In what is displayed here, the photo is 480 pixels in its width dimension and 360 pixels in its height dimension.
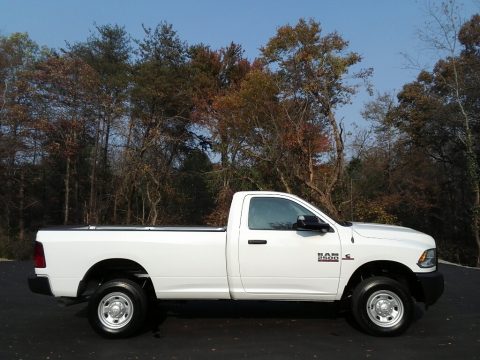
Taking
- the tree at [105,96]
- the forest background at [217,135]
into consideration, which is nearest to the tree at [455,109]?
the forest background at [217,135]

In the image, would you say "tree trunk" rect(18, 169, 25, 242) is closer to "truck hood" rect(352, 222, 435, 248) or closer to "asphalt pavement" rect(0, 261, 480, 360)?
"asphalt pavement" rect(0, 261, 480, 360)

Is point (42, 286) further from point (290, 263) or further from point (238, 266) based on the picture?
point (290, 263)

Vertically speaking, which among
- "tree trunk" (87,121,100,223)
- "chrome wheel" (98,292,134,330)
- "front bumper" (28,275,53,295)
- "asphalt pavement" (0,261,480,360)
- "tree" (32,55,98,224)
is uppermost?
"tree" (32,55,98,224)

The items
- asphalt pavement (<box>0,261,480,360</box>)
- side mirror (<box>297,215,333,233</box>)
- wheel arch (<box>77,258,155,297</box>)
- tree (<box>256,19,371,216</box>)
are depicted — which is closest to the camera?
asphalt pavement (<box>0,261,480,360</box>)

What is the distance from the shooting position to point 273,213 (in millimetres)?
7398

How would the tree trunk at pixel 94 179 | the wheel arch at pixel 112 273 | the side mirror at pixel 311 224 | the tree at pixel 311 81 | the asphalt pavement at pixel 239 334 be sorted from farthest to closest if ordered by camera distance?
the tree trunk at pixel 94 179 < the tree at pixel 311 81 < the wheel arch at pixel 112 273 < the side mirror at pixel 311 224 < the asphalt pavement at pixel 239 334

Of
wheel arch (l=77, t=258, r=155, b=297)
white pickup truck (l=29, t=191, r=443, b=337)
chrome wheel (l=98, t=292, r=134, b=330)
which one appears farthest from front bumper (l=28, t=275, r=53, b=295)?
chrome wheel (l=98, t=292, r=134, b=330)

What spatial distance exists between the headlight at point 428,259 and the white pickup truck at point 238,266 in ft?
0.04

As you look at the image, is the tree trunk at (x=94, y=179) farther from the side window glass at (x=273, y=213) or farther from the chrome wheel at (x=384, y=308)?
the chrome wheel at (x=384, y=308)

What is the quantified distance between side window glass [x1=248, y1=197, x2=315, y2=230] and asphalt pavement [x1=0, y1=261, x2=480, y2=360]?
4.77 ft

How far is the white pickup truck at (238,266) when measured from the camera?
279 inches

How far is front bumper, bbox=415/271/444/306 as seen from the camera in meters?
7.04

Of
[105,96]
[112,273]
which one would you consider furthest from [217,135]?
[112,273]

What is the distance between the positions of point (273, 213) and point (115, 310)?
8.12 feet
